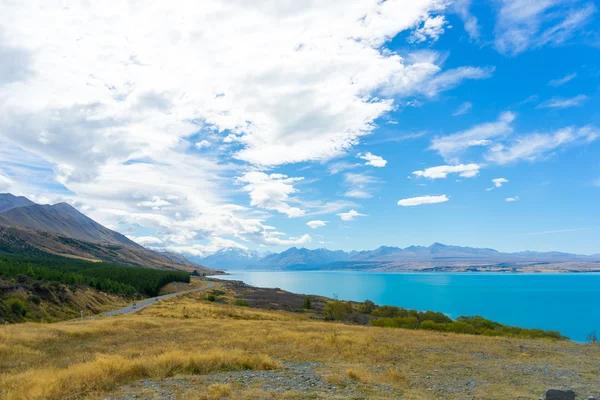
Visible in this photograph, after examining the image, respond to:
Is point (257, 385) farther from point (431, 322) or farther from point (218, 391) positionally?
point (431, 322)

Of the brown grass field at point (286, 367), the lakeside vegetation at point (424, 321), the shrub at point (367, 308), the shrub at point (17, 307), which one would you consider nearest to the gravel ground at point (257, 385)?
the brown grass field at point (286, 367)

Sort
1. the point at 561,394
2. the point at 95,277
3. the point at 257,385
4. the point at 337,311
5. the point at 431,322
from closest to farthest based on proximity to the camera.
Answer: the point at 561,394 → the point at 257,385 → the point at 431,322 → the point at 337,311 → the point at 95,277

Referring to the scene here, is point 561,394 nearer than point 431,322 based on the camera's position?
Yes

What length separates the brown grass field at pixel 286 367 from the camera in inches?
460

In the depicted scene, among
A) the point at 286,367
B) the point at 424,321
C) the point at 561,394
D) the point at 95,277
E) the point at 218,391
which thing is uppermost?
the point at 561,394

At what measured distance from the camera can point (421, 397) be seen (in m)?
11.5

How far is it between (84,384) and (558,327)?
113 meters

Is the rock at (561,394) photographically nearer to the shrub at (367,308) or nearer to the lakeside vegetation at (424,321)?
the lakeside vegetation at (424,321)

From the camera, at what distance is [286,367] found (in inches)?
635

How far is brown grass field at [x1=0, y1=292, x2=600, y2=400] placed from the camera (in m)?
11.7

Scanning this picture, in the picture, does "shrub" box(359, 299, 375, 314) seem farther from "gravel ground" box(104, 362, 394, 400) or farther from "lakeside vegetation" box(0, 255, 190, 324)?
"gravel ground" box(104, 362, 394, 400)

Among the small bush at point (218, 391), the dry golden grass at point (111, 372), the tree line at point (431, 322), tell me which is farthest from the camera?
the tree line at point (431, 322)

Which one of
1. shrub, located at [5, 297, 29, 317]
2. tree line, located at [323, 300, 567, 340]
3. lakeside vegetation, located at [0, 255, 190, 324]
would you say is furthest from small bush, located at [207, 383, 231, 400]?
shrub, located at [5, 297, 29, 317]

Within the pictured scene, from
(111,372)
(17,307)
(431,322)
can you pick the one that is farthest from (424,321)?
(17,307)
